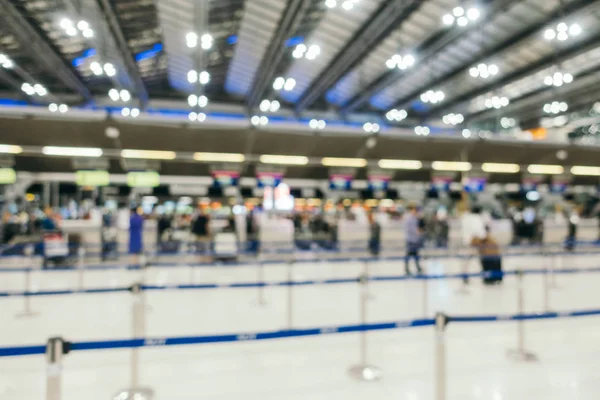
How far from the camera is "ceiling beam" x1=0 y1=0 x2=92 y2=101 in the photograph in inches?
577

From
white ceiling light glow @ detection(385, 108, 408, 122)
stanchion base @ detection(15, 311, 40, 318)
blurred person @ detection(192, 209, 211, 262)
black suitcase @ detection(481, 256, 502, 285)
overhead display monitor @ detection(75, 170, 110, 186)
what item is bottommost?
stanchion base @ detection(15, 311, 40, 318)

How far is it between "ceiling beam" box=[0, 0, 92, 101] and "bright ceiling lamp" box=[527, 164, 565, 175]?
19.9m

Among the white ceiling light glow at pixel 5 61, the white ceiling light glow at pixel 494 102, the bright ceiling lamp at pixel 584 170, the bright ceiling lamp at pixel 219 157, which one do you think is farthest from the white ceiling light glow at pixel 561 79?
the white ceiling light glow at pixel 5 61

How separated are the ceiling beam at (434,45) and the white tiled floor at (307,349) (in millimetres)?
9414

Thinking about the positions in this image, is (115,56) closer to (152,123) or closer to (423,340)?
(152,123)

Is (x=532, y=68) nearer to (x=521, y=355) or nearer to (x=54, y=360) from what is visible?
(x=521, y=355)

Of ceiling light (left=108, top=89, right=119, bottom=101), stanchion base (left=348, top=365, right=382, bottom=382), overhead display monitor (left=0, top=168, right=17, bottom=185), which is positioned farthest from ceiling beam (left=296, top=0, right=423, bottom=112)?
overhead display monitor (left=0, top=168, right=17, bottom=185)

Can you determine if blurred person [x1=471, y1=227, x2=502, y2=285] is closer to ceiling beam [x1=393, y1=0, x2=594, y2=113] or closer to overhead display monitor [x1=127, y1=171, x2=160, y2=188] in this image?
ceiling beam [x1=393, y1=0, x2=594, y2=113]

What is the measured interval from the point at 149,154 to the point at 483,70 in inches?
582

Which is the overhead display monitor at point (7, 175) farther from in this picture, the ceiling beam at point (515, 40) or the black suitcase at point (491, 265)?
the ceiling beam at point (515, 40)

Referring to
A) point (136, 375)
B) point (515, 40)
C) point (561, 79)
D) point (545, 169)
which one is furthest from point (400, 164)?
point (136, 375)

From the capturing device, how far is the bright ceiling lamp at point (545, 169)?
56.5ft

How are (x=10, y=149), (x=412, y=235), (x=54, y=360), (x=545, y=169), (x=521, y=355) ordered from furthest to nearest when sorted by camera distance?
(x=545, y=169), (x=10, y=149), (x=412, y=235), (x=521, y=355), (x=54, y=360)

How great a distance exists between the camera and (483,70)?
1916 centimetres
